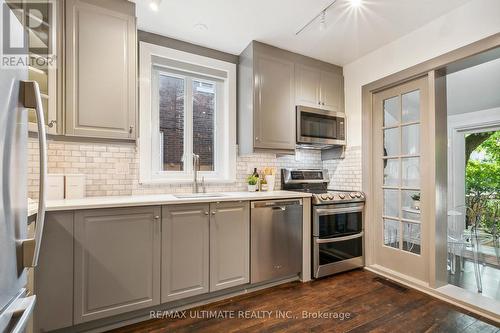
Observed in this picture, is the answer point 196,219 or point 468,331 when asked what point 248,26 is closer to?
point 196,219

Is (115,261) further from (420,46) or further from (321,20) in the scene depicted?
(420,46)

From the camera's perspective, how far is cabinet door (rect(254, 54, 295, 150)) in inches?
108

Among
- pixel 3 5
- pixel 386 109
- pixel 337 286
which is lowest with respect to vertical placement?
pixel 337 286

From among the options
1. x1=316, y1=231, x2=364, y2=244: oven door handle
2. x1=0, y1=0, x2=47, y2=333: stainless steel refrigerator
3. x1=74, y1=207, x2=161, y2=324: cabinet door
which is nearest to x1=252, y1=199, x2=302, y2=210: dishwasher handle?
x1=316, y1=231, x2=364, y2=244: oven door handle

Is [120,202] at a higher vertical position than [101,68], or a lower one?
lower

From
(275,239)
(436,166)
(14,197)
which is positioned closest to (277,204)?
(275,239)

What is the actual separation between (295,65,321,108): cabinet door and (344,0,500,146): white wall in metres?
0.49

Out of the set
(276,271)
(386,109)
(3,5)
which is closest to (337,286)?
(276,271)

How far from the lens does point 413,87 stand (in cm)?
260

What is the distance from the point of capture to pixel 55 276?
64.0 inches

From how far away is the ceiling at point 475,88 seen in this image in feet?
9.61

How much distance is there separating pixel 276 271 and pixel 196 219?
3.31 feet

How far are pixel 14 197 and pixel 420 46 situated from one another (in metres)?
3.22

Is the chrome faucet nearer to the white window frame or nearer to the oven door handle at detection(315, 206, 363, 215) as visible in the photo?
the white window frame
